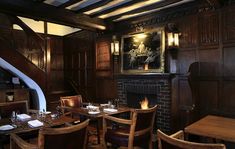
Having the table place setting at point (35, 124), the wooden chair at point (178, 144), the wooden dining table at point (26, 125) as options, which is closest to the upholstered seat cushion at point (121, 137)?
the wooden dining table at point (26, 125)

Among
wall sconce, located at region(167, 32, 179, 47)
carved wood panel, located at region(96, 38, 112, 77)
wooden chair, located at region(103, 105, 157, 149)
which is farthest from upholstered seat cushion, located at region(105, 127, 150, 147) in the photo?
carved wood panel, located at region(96, 38, 112, 77)

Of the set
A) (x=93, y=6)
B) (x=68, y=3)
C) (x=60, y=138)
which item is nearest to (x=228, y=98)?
(x=60, y=138)

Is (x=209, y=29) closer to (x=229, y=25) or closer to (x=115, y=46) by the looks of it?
(x=229, y=25)

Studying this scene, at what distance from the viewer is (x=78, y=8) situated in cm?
432

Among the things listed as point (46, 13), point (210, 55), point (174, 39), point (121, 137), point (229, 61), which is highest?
point (46, 13)

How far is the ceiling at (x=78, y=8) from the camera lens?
3646 mm

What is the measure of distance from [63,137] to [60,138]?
30mm

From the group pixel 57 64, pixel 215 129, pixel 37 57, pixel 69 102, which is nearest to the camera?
pixel 215 129

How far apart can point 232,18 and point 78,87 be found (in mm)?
4742

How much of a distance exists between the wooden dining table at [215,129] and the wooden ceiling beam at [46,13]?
3.36 meters

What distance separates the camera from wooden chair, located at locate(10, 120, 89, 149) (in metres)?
1.81

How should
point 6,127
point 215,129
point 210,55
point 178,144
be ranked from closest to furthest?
point 178,144
point 215,129
point 6,127
point 210,55

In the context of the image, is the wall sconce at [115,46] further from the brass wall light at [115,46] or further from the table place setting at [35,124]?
the table place setting at [35,124]

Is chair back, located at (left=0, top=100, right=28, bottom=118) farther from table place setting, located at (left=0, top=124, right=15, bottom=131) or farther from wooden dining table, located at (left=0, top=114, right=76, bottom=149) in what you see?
table place setting, located at (left=0, top=124, right=15, bottom=131)
